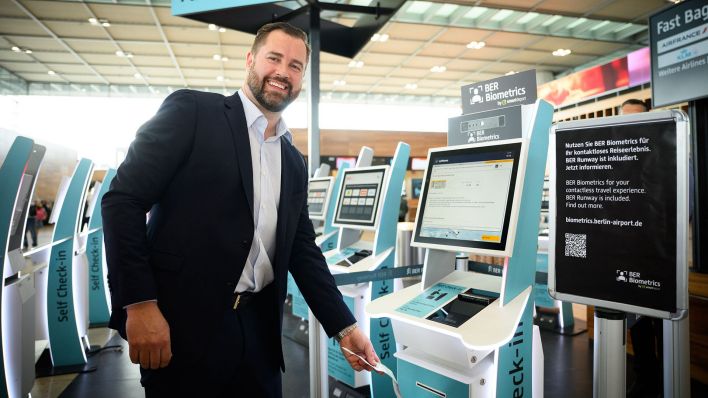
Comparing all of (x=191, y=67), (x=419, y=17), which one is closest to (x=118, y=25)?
(x=191, y=67)

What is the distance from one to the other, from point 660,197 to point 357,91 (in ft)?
46.8

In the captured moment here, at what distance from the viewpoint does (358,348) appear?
140 centimetres

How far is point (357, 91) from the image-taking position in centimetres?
1503

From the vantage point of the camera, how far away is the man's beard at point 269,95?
4.53 feet

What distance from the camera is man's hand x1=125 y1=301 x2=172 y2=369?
1088mm

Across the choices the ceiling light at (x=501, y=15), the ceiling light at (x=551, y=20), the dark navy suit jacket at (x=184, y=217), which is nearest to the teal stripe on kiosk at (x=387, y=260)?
the dark navy suit jacket at (x=184, y=217)

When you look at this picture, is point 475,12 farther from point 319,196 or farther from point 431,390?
point 431,390

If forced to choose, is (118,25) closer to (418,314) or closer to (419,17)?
(419,17)

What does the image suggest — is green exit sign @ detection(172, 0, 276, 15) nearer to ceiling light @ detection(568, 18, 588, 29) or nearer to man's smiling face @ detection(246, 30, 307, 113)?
man's smiling face @ detection(246, 30, 307, 113)

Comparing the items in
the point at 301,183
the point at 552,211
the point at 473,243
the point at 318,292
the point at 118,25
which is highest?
the point at 118,25

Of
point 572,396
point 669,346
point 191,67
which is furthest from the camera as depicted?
point 191,67

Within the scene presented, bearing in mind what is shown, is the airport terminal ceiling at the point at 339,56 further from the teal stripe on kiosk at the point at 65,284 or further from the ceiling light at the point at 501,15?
the teal stripe on kiosk at the point at 65,284

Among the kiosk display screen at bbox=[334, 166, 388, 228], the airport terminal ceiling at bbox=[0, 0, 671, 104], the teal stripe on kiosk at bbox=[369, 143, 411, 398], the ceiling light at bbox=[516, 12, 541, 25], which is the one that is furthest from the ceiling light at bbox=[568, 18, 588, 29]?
the teal stripe on kiosk at bbox=[369, 143, 411, 398]

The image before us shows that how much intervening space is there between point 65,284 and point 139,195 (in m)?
2.98
